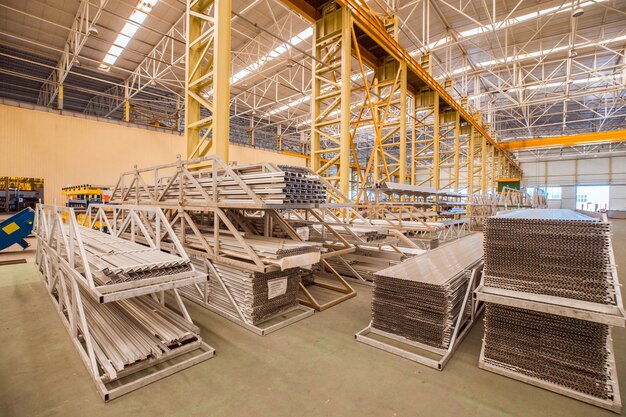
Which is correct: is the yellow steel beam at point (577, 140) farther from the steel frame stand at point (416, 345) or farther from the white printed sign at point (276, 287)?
the white printed sign at point (276, 287)

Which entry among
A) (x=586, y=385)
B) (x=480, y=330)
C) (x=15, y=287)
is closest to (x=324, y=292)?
(x=480, y=330)

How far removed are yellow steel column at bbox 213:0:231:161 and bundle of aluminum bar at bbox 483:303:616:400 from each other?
16.7 feet

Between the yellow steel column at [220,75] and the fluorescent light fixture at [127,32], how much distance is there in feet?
25.3

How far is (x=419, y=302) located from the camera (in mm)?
3516

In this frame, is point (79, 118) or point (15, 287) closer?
point (15, 287)

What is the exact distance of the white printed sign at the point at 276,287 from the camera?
4195mm

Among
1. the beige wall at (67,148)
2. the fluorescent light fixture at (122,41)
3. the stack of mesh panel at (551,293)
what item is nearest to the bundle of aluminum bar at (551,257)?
the stack of mesh panel at (551,293)

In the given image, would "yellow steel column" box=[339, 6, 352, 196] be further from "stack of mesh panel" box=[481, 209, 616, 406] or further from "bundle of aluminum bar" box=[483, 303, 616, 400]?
"bundle of aluminum bar" box=[483, 303, 616, 400]

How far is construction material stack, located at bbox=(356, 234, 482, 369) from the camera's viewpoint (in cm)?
338

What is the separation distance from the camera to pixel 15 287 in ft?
18.3

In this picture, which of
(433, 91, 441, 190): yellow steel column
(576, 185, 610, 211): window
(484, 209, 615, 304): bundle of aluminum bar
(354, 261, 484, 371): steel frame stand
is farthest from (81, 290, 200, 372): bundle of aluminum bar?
(576, 185, 610, 211): window

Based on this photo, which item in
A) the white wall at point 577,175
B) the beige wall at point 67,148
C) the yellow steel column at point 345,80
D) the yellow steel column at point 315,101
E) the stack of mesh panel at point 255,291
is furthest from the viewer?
the white wall at point 577,175

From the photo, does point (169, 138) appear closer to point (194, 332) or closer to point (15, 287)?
point (15, 287)

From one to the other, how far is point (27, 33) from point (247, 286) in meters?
18.0
